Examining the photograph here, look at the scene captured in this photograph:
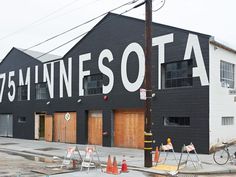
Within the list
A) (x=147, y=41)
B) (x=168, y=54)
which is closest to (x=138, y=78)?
(x=168, y=54)

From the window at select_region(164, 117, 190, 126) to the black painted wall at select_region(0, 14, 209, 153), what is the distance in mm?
280

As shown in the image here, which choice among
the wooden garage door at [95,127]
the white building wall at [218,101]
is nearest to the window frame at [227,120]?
the white building wall at [218,101]

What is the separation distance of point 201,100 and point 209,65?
5.97 ft

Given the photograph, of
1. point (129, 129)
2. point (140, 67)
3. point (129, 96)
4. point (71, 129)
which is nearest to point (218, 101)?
point (140, 67)

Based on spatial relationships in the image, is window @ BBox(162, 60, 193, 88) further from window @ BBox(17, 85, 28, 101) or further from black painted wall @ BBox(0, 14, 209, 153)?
window @ BBox(17, 85, 28, 101)

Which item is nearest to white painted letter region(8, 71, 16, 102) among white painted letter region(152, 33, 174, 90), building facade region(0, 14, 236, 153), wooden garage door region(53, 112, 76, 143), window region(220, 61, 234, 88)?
building facade region(0, 14, 236, 153)

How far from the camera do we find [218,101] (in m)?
19.6

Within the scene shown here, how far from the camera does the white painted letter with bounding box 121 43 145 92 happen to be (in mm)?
22016

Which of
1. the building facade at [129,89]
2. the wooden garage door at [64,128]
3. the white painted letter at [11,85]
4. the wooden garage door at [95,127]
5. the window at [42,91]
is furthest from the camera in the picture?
the white painted letter at [11,85]

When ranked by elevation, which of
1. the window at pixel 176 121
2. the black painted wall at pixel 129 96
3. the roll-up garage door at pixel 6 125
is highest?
the black painted wall at pixel 129 96

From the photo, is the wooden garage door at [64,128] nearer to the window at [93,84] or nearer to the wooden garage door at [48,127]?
the wooden garage door at [48,127]

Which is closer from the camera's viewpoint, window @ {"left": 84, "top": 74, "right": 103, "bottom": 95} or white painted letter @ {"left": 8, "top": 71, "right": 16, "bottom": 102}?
window @ {"left": 84, "top": 74, "right": 103, "bottom": 95}

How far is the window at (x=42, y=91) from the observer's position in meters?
30.6

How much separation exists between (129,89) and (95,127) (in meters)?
4.35
